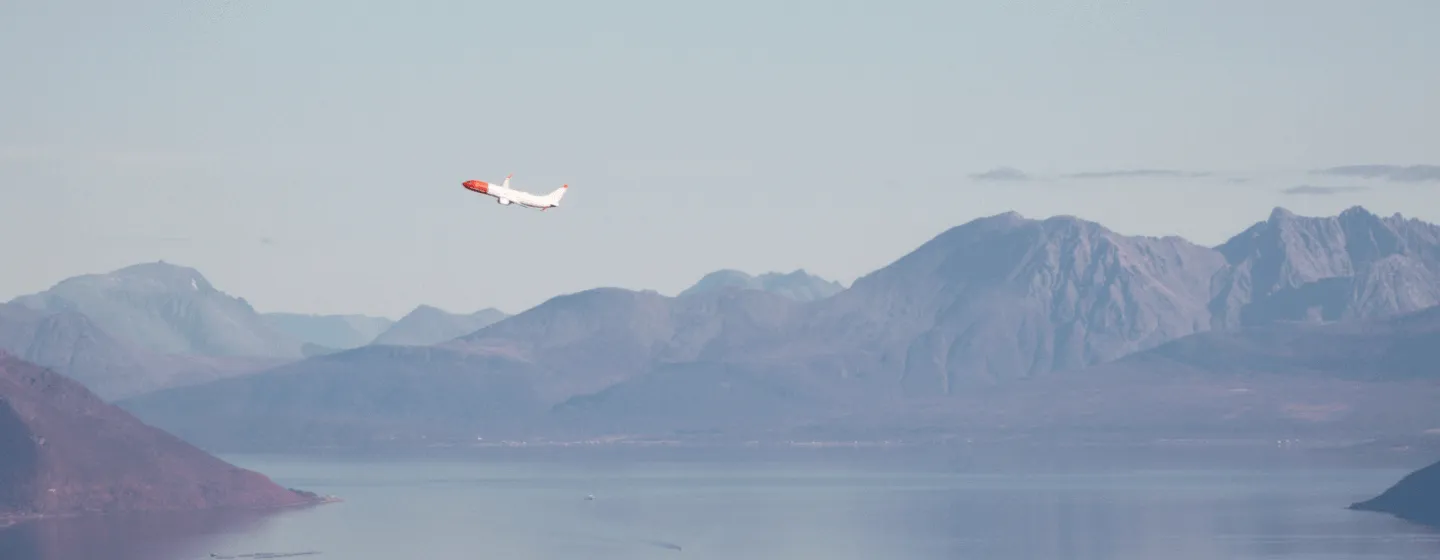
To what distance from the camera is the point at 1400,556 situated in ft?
650

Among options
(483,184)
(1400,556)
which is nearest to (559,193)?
(483,184)

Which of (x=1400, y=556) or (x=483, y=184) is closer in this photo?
(x=483, y=184)

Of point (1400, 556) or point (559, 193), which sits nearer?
point (559, 193)

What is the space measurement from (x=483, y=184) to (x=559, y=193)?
928 centimetres

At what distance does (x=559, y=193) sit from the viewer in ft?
550

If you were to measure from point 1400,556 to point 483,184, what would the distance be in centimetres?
9210

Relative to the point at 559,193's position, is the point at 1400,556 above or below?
below

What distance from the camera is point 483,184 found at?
160 metres

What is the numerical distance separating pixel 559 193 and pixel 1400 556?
278 ft

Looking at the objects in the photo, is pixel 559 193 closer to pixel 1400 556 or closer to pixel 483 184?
pixel 483 184

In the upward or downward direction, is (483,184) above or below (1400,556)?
above
